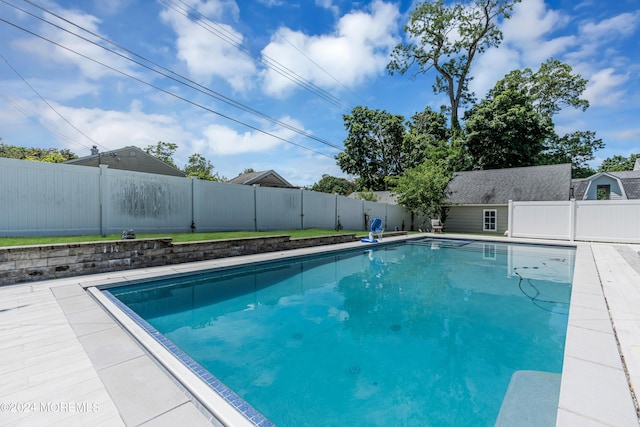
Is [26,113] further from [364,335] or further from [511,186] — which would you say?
[511,186]

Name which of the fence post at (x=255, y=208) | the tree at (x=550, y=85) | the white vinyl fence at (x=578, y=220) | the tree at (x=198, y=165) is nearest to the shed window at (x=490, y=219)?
the white vinyl fence at (x=578, y=220)

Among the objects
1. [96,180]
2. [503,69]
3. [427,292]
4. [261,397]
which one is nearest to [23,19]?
[96,180]

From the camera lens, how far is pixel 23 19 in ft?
26.1

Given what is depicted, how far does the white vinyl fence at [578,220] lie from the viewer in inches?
503

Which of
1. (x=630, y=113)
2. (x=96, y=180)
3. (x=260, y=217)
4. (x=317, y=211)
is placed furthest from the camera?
(x=630, y=113)

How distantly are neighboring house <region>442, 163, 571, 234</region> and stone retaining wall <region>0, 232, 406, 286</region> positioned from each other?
15.6 m

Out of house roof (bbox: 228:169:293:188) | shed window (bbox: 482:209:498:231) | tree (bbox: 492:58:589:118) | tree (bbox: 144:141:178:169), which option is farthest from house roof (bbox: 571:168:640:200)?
tree (bbox: 144:141:178:169)

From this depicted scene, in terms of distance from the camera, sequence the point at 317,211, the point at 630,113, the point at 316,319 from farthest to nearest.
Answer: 1. the point at 630,113
2. the point at 317,211
3. the point at 316,319

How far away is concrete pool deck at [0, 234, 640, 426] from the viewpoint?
189 cm

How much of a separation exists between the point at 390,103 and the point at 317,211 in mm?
14718

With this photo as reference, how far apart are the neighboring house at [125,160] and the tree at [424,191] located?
16859 millimetres

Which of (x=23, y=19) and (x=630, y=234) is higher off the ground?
(x=23, y=19)

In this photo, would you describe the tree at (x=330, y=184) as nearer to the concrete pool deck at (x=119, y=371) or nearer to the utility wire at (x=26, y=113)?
the utility wire at (x=26, y=113)

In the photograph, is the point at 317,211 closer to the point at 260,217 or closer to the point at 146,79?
the point at 260,217
